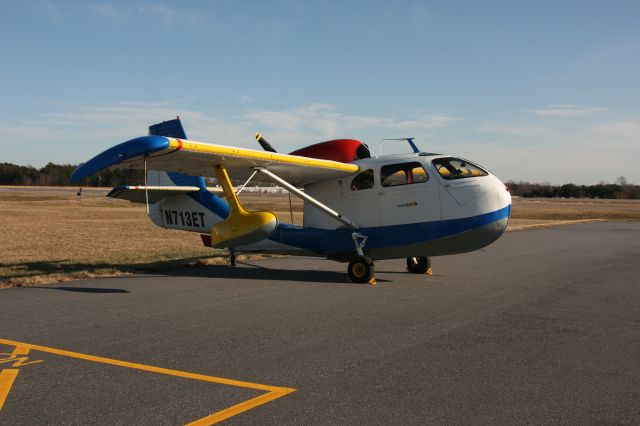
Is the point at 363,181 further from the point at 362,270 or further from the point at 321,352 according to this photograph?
the point at 321,352

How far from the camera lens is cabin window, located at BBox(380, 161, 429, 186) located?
12.3m

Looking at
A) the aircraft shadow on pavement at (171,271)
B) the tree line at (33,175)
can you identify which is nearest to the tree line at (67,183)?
the tree line at (33,175)

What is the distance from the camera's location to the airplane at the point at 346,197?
11508 millimetres

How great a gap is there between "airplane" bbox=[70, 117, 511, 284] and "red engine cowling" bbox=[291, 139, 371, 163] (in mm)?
26

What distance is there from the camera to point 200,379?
5305 millimetres

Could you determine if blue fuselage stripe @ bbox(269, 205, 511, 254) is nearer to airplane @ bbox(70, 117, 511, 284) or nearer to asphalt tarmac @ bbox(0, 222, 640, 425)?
airplane @ bbox(70, 117, 511, 284)

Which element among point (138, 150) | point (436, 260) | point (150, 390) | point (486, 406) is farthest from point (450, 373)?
point (436, 260)

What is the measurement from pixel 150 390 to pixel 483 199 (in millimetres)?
8531

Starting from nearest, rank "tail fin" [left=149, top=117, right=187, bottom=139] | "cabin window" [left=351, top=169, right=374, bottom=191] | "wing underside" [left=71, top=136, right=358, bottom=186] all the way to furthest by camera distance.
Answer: "wing underside" [left=71, top=136, right=358, bottom=186], "cabin window" [left=351, top=169, right=374, bottom=191], "tail fin" [left=149, top=117, right=187, bottom=139]

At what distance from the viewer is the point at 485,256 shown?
1762cm

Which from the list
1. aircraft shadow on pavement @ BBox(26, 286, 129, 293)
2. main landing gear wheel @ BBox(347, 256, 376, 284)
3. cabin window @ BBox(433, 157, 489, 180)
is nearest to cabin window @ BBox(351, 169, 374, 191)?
cabin window @ BBox(433, 157, 489, 180)

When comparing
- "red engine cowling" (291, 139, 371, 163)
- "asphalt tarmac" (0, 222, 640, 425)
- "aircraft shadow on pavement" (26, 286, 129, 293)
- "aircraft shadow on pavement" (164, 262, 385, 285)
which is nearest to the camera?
"asphalt tarmac" (0, 222, 640, 425)

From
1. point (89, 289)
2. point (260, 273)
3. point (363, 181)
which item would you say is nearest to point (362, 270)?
point (363, 181)

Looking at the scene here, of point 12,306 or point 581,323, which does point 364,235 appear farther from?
point 12,306
